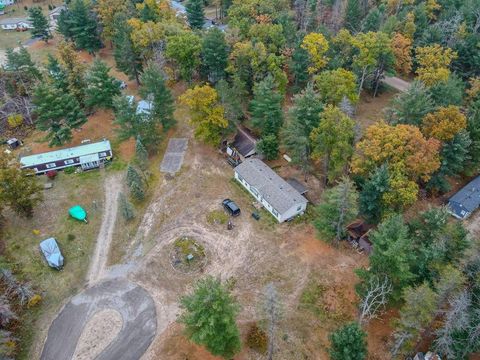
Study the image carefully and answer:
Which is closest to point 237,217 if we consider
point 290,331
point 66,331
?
point 290,331

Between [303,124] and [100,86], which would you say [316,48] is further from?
[100,86]

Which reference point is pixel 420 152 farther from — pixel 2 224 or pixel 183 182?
pixel 2 224

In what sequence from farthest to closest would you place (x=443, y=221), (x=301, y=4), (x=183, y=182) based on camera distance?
(x=301, y=4), (x=183, y=182), (x=443, y=221)

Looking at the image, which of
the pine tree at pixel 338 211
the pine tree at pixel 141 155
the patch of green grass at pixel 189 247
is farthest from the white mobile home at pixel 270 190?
the pine tree at pixel 141 155

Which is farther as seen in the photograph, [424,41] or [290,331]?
[424,41]

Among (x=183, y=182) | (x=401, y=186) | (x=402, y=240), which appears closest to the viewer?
(x=402, y=240)
